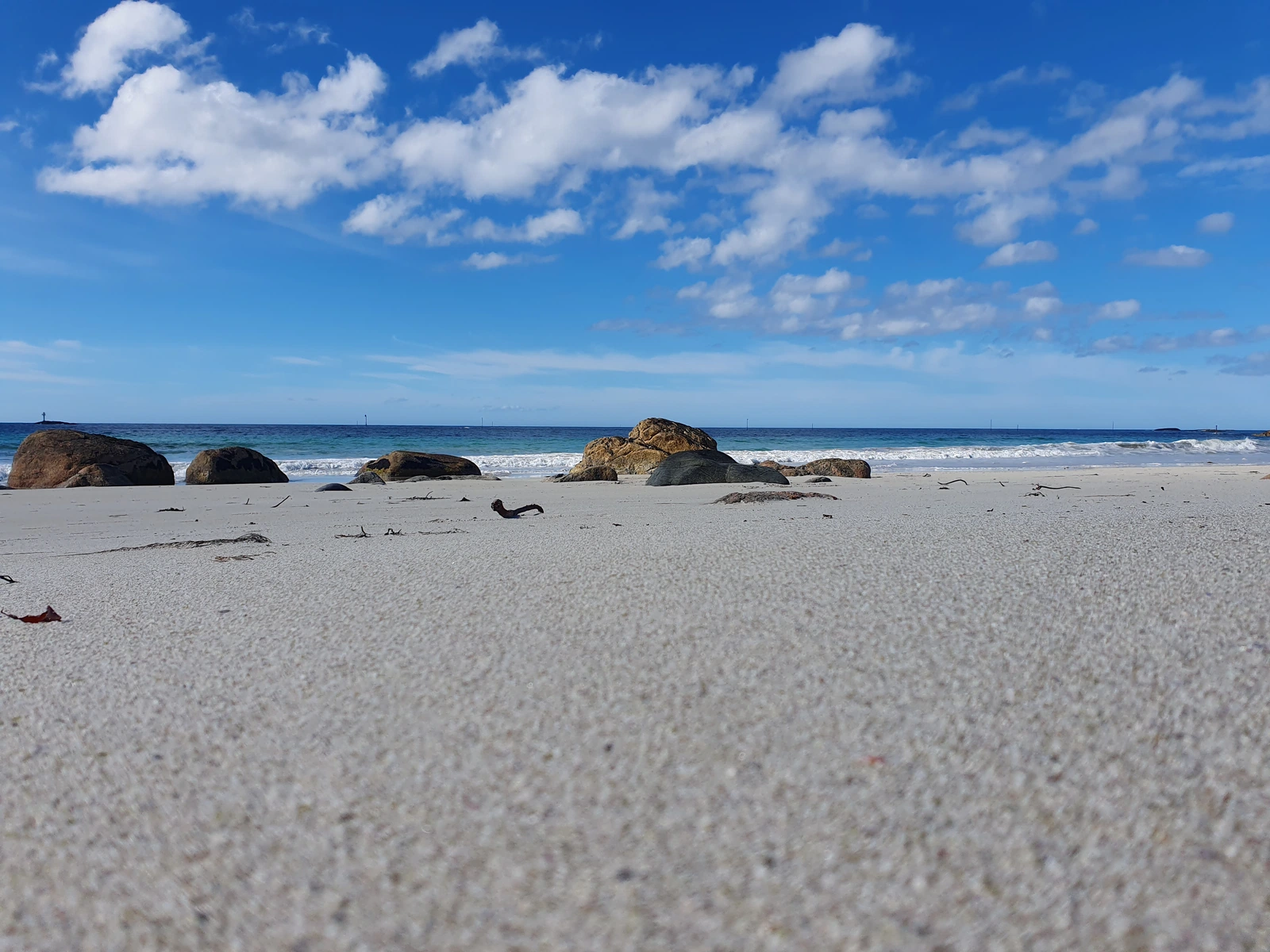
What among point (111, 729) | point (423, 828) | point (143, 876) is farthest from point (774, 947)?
point (111, 729)

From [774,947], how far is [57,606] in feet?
6.71

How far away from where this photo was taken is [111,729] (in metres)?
1.19

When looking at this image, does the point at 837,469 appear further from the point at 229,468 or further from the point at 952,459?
the point at 952,459

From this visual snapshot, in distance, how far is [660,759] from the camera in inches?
40.1

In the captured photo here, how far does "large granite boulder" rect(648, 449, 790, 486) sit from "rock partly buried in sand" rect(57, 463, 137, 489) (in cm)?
659

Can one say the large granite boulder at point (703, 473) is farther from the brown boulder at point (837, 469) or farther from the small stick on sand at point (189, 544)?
the small stick on sand at point (189, 544)

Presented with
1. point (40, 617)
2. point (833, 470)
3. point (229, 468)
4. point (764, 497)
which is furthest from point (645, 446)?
point (40, 617)

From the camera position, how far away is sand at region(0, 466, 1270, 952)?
0.75 metres

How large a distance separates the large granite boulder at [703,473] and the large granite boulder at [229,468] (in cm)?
563

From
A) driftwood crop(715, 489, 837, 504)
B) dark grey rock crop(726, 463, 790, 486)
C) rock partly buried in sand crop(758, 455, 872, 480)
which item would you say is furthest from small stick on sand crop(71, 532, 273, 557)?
rock partly buried in sand crop(758, 455, 872, 480)

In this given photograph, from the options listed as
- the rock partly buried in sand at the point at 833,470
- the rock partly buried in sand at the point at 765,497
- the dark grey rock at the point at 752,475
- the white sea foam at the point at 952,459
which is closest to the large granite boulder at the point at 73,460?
the white sea foam at the point at 952,459

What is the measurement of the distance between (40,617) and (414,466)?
10.4 m

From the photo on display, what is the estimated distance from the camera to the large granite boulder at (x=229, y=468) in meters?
10.4

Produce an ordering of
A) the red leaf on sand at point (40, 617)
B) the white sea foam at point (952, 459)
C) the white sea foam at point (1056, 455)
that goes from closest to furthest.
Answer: the red leaf on sand at point (40, 617) → the white sea foam at point (952, 459) → the white sea foam at point (1056, 455)
